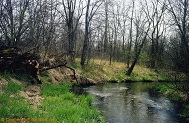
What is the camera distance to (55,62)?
23.3 m

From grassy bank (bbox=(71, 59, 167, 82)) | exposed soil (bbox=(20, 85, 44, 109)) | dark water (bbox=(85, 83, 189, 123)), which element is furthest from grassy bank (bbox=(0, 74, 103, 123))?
grassy bank (bbox=(71, 59, 167, 82))

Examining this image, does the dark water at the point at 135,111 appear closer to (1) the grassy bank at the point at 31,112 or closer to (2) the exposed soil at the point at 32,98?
(1) the grassy bank at the point at 31,112

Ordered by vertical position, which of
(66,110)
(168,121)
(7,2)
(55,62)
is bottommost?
(168,121)

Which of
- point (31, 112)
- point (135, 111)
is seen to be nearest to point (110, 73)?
point (135, 111)

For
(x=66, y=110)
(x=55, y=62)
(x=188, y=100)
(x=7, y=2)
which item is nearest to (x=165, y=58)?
(x=188, y=100)

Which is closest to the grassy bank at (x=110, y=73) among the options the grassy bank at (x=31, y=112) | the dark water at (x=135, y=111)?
the dark water at (x=135, y=111)

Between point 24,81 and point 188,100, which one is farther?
point 188,100

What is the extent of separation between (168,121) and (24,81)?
952 cm

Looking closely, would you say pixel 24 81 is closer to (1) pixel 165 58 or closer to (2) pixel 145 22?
(1) pixel 165 58

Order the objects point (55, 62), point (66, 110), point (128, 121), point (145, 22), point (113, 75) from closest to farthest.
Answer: point (66, 110) < point (128, 121) < point (55, 62) < point (113, 75) < point (145, 22)

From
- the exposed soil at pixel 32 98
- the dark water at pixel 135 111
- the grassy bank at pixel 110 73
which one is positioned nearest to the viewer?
the exposed soil at pixel 32 98

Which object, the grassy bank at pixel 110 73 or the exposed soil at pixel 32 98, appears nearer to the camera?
the exposed soil at pixel 32 98

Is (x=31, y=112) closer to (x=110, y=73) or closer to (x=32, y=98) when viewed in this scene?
(x=32, y=98)

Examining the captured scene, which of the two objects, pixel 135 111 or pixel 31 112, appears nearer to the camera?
pixel 31 112
